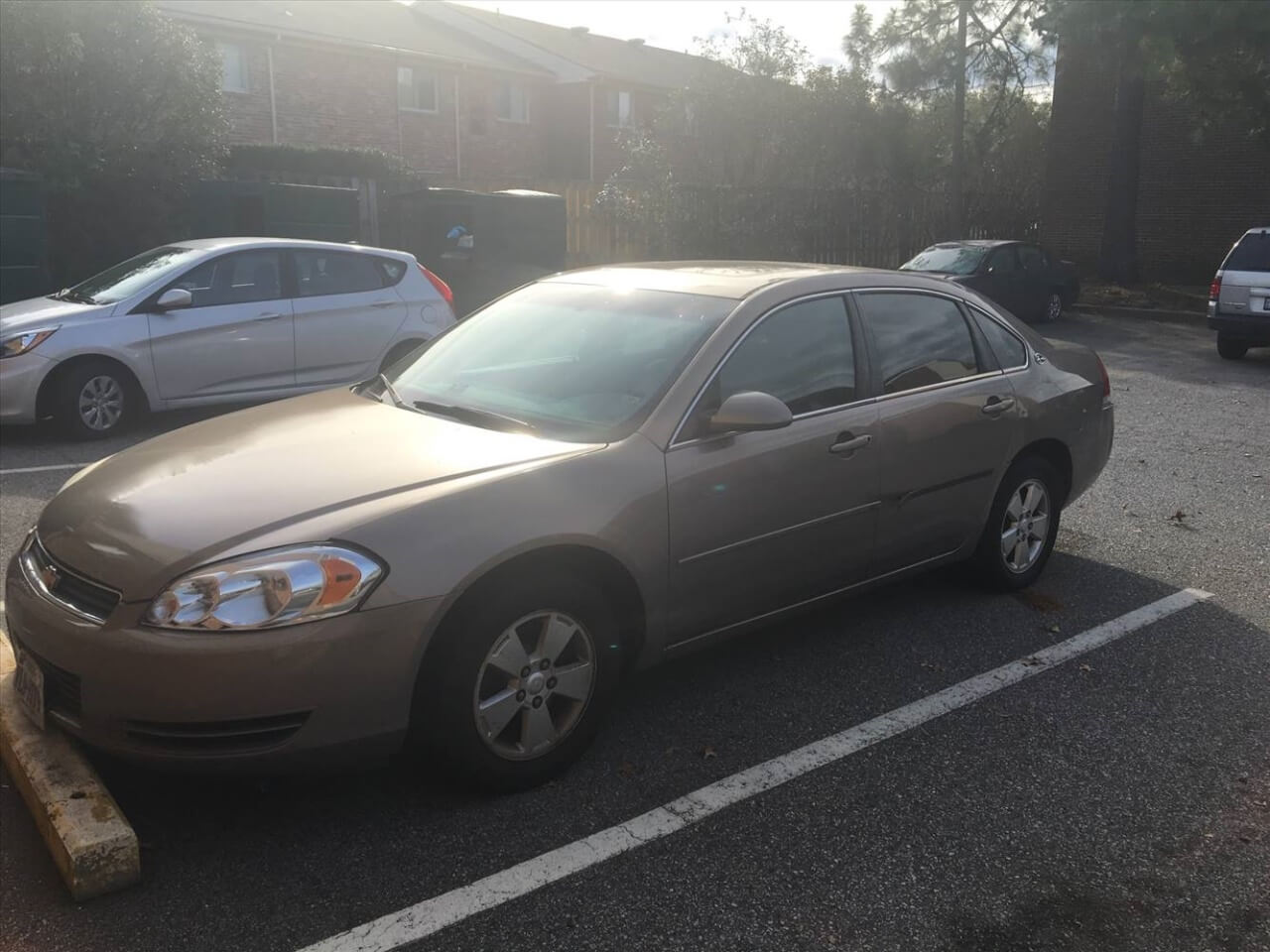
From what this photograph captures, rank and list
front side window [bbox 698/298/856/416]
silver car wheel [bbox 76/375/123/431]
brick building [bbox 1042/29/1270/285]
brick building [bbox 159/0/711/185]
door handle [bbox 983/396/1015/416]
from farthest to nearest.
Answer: brick building [bbox 159/0/711/185], brick building [bbox 1042/29/1270/285], silver car wheel [bbox 76/375/123/431], door handle [bbox 983/396/1015/416], front side window [bbox 698/298/856/416]

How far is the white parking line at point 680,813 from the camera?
2.78 meters

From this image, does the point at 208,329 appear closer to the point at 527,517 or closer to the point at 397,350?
the point at 397,350

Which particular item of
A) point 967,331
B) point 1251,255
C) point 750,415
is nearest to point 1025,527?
point 967,331

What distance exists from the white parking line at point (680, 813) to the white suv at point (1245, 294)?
1069cm

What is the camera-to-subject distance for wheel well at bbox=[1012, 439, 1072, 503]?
A: 5.25 m

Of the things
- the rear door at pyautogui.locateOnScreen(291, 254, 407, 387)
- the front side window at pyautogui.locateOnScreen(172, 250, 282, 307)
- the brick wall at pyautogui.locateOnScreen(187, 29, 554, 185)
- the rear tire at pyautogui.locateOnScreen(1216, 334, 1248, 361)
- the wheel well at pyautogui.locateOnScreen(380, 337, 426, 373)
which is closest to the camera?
the front side window at pyautogui.locateOnScreen(172, 250, 282, 307)

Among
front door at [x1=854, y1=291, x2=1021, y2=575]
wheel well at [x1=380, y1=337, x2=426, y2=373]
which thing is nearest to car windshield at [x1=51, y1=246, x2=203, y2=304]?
wheel well at [x1=380, y1=337, x2=426, y2=373]

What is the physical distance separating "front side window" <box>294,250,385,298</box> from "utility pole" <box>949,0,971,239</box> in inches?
681

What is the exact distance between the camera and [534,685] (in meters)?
3.35

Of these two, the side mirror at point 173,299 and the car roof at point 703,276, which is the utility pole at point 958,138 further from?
the car roof at point 703,276

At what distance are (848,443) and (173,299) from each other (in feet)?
20.7

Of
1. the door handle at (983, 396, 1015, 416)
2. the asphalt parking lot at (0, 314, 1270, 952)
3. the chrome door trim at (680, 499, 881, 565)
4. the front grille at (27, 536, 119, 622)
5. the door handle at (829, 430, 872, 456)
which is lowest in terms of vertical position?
the asphalt parking lot at (0, 314, 1270, 952)

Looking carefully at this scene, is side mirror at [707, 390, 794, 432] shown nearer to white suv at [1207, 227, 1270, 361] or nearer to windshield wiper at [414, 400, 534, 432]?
windshield wiper at [414, 400, 534, 432]

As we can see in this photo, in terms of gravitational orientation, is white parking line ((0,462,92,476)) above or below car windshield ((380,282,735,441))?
below
